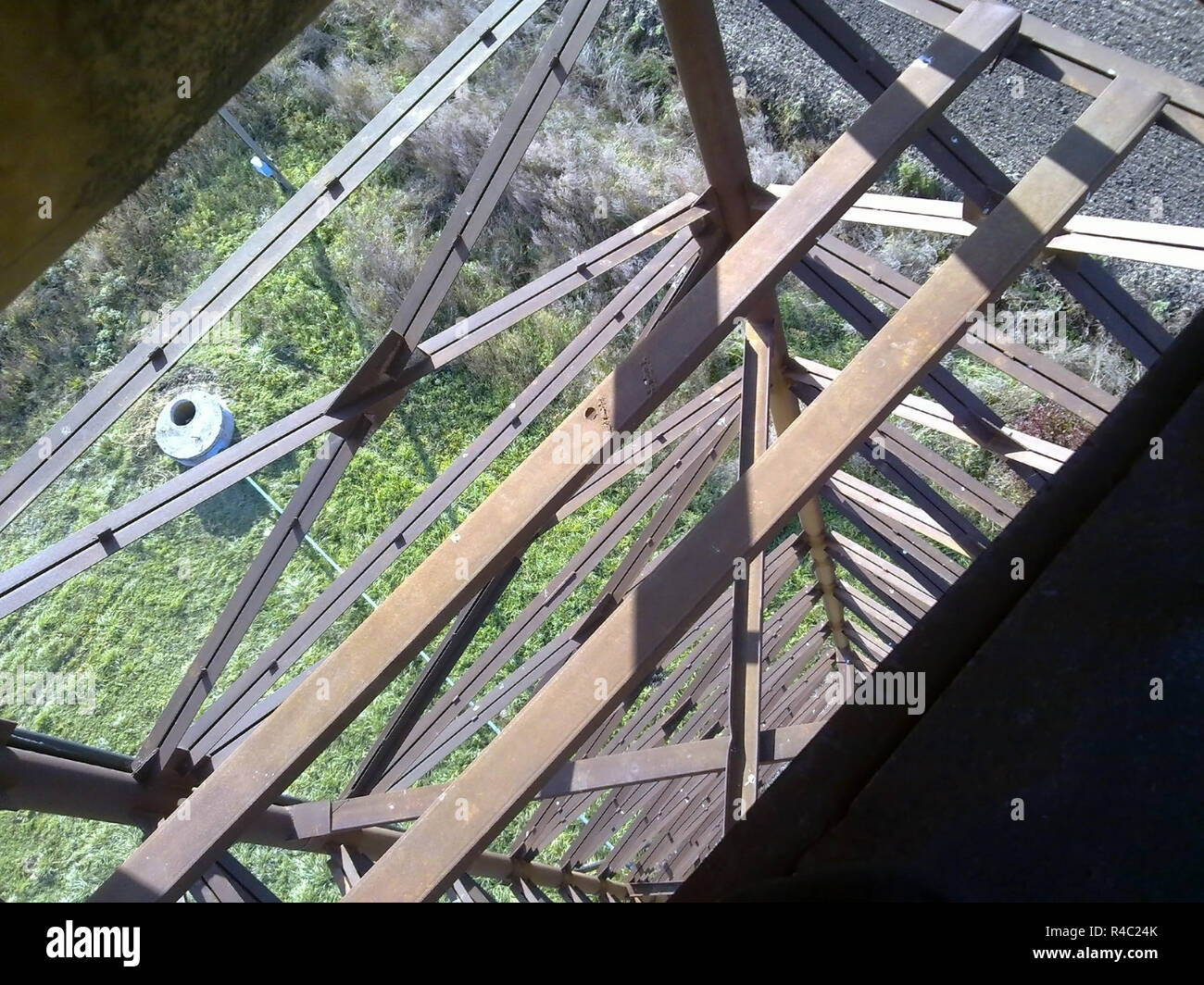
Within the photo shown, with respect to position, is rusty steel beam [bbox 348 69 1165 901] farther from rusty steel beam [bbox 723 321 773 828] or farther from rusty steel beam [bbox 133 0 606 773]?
rusty steel beam [bbox 133 0 606 773]

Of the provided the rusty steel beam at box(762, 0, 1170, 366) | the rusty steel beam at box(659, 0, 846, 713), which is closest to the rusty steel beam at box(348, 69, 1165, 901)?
the rusty steel beam at box(659, 0, 846, 713)

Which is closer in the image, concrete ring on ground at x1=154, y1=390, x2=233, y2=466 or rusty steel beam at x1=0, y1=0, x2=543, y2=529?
rusty steel beam at x1=0, y1=0, x2=543, y2=529

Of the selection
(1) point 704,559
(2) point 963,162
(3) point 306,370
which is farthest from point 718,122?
(3) point 306,370

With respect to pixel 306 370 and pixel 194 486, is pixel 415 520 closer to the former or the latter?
pixel 194 486

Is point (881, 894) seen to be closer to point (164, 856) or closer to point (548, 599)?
point (164, 856)

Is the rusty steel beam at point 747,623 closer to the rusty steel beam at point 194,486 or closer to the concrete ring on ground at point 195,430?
the rusty steel beam at point 194,486
